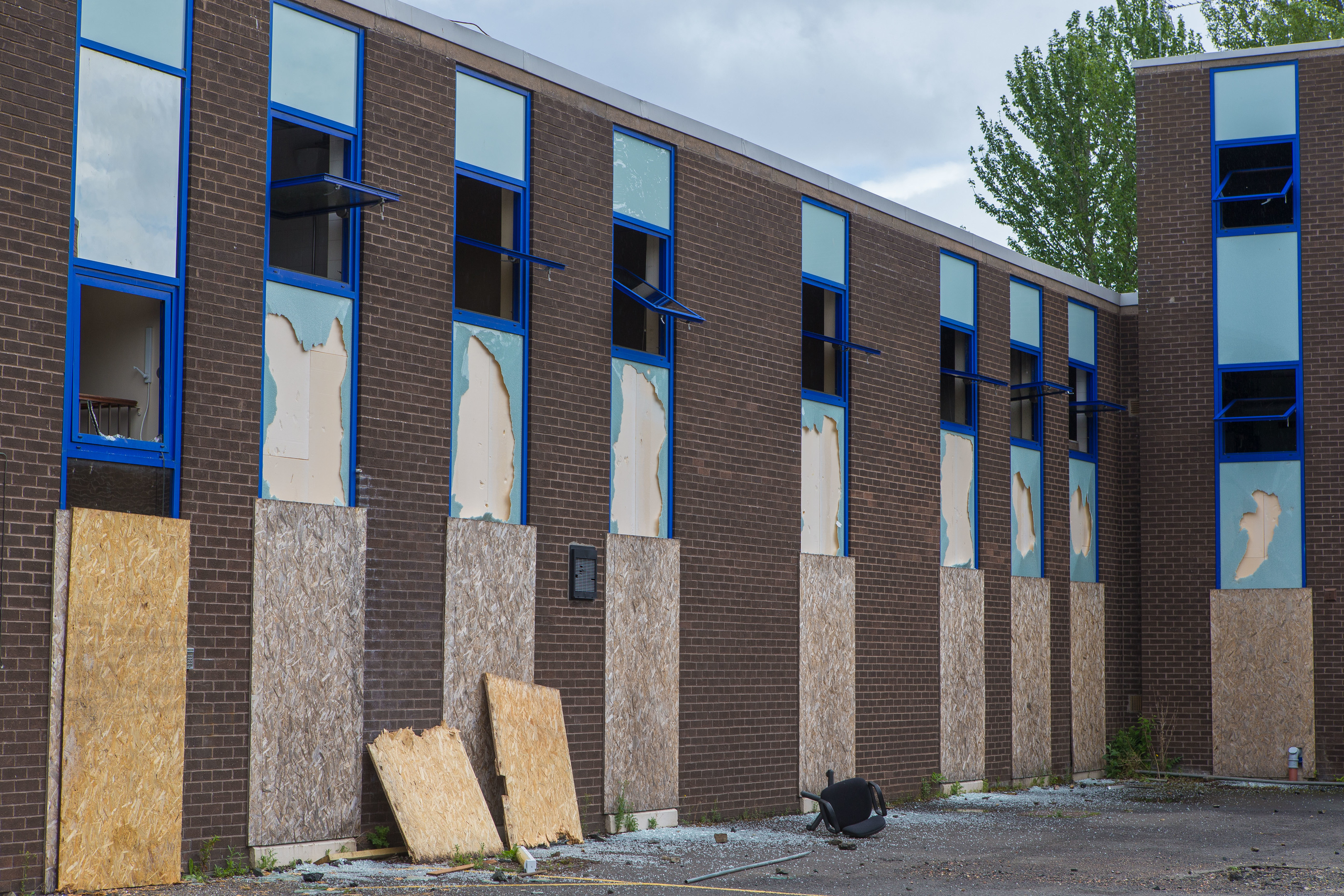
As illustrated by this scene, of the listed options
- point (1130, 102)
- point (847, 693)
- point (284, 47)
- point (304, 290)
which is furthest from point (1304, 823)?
point (1130, 102)

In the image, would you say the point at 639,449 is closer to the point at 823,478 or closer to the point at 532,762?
the point at 823,478

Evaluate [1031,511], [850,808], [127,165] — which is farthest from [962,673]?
[127,165]

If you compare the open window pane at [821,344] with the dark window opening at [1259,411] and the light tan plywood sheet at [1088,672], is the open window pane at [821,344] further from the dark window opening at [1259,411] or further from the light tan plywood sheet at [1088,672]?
the dark window opening at [1259,411]

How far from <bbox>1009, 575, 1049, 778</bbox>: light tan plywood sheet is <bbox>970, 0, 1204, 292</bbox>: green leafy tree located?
60.0 feet

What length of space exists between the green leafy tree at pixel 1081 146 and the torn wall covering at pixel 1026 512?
17.3 meters

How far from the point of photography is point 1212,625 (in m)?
22.6

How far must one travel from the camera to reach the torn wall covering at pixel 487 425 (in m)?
13.5

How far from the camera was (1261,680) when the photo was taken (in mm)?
22109

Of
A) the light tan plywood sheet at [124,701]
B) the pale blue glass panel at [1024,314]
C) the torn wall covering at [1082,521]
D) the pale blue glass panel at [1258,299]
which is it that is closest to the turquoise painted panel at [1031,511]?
the torn wall covering at [1082,521]

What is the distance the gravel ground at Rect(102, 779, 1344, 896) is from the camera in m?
11.3

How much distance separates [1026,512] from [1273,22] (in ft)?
67.7

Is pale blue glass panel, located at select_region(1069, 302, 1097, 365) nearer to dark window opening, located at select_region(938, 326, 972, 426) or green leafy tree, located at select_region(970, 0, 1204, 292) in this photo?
dark window opening, located at select_region(938, 326, 972, 426)

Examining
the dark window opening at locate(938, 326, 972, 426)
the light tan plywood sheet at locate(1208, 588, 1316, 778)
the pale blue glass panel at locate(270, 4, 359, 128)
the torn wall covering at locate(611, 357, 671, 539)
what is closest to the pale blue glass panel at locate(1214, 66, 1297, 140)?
the dark window opening at locate(938, 326, 972, 426)

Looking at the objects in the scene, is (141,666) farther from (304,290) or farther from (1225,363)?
(1225,363)
